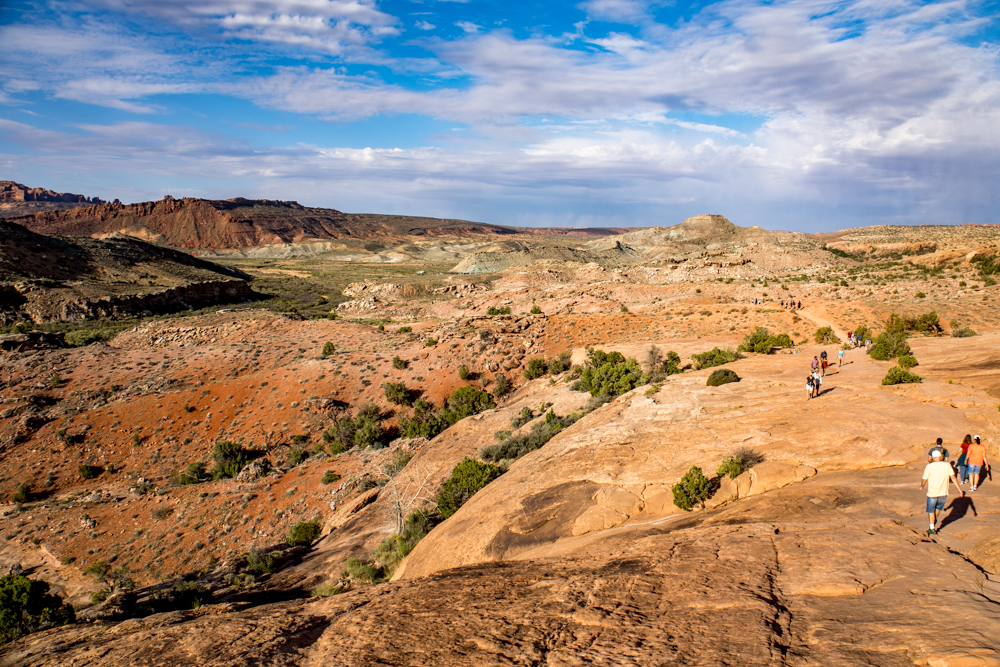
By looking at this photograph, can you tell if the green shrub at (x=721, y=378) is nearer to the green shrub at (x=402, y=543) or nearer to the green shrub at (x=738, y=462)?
the green shrub at (x=738, y=462)

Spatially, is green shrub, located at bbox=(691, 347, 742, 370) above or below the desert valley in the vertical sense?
above

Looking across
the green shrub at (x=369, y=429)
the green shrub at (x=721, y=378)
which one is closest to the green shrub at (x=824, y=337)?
the green shrub at (x=721, y=378)

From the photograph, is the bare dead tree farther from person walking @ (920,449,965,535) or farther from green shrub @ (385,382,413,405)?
person walking @ (920,449,965,535)

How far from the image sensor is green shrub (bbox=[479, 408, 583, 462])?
1670cm

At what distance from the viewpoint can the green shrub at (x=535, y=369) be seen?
88.1ft

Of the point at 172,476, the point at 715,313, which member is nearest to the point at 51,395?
the point at 172,476

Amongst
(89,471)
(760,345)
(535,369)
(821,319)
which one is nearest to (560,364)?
(535,369)

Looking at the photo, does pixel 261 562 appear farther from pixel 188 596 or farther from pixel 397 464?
pixel 397 464

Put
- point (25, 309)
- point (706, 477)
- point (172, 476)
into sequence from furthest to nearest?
1. point (25, 309)
2. point (172, 476)
3. point (706, 477)

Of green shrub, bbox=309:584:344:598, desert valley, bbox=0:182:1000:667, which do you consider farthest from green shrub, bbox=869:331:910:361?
green shrub, bbox=309:584:344:598

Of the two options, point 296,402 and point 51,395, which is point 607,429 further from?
point 51,395

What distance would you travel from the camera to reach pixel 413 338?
3309 cm

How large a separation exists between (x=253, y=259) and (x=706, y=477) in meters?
139

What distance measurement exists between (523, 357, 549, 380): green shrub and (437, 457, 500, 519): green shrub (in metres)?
11.8
